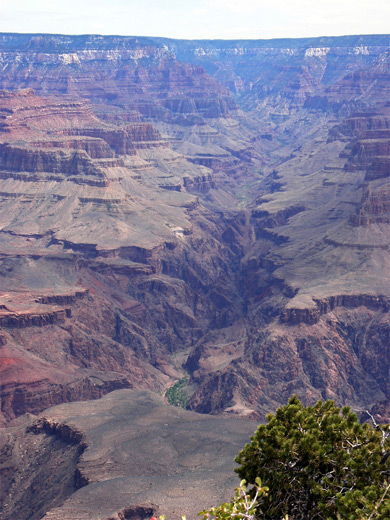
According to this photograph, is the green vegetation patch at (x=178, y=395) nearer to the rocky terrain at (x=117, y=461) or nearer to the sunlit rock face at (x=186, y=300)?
the sunlit rock face at (x=186, y=300)

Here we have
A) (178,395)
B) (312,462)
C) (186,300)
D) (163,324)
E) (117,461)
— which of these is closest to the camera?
(312,462)

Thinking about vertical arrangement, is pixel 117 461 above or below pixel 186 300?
above

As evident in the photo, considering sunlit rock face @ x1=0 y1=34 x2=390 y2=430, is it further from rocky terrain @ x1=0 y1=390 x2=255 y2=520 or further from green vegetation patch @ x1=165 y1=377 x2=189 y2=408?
rocky terrain @ x1=0 y1=390 x2=255 y2=520

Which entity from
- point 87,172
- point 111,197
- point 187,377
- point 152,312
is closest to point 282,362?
point 187,377

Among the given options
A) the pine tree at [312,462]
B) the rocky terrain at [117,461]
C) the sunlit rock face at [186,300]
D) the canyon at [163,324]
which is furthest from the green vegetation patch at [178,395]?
the pine tree at [312,462]

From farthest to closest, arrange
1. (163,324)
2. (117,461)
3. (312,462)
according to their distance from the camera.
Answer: (163,324) < (117,461) < (312,462)

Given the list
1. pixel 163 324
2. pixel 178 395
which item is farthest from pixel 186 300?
pixel 178 395

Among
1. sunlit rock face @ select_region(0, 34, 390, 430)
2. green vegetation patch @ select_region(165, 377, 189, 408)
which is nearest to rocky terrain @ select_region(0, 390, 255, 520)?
sunlit rock face @ select_region(0, 34, 390, 430)

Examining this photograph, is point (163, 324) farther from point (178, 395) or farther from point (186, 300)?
point (178, 395)

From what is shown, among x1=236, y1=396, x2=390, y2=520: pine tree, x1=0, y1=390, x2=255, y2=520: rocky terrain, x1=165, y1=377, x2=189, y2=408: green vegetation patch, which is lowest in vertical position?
x1=165, y1=377, x2=189, y2=408: green vegetation patch

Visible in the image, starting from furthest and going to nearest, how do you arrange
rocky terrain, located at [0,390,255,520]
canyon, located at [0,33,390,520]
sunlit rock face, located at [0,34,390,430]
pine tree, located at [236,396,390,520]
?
sunlit rock face, located at [0,34,390,430], canyon, located at [0,33,390,520], rocky terrain, located at [0,390,255,520], pine tree, located at [236,396,390,520]

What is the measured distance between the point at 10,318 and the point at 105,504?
53628mm

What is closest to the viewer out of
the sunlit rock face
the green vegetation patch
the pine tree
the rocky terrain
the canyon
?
the pine tree

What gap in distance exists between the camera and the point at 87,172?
7687 inches
